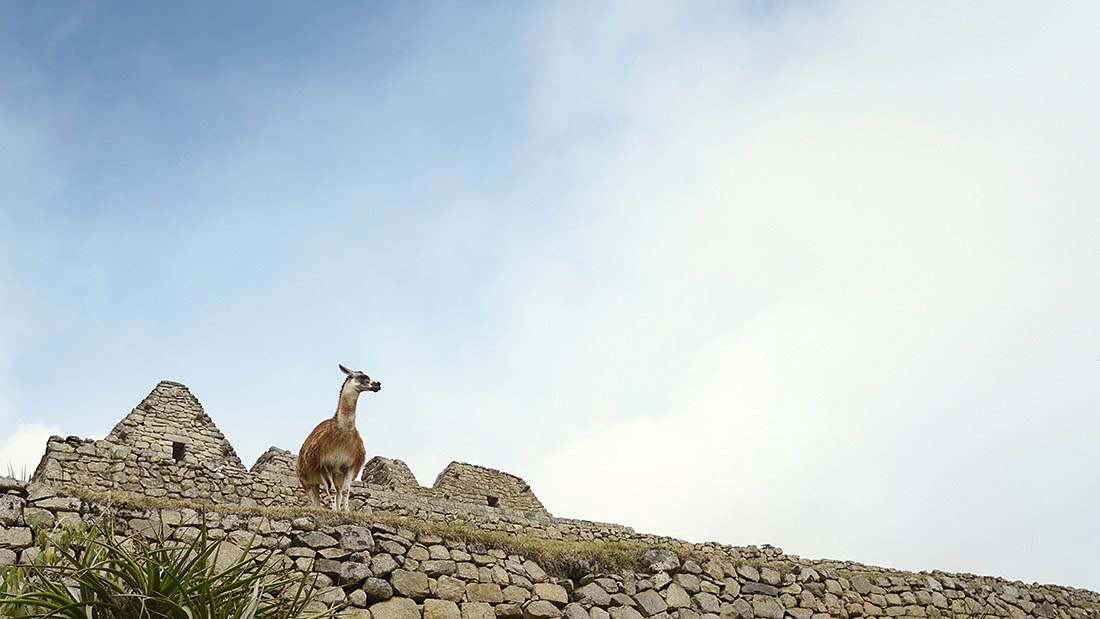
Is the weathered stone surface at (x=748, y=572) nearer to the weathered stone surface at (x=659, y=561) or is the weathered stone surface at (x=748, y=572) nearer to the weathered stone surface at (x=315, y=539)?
the weathered stone surface at (x=659, y=561)

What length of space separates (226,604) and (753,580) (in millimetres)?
6593

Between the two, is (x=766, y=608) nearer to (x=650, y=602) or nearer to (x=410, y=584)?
(x=650, y=602)

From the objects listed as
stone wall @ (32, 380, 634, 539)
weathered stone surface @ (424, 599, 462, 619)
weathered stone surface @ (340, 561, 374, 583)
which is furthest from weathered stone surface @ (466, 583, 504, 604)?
stone wall @ (32, 380, 634, 539)

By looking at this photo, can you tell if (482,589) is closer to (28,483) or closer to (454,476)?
(28,483)

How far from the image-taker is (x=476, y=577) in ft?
27.3

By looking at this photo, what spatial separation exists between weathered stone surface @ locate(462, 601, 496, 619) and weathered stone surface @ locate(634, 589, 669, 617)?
1.69 meters

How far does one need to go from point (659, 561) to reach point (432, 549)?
262 cm

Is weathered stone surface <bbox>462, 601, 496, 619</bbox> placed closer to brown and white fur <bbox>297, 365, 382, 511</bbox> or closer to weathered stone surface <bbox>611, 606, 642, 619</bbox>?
weathered stone surface <bbox>611, 606, 642, 619</bbox>

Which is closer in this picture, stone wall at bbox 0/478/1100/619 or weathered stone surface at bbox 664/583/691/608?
stone wall at bbox 0/478/1100/619

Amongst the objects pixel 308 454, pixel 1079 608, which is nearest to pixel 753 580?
pixel 308 454

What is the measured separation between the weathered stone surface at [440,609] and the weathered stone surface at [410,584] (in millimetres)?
97

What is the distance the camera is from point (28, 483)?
7.18 meters

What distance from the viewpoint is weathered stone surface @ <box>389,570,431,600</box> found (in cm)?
783

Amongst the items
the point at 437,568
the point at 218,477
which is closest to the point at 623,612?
the point at 437,568
